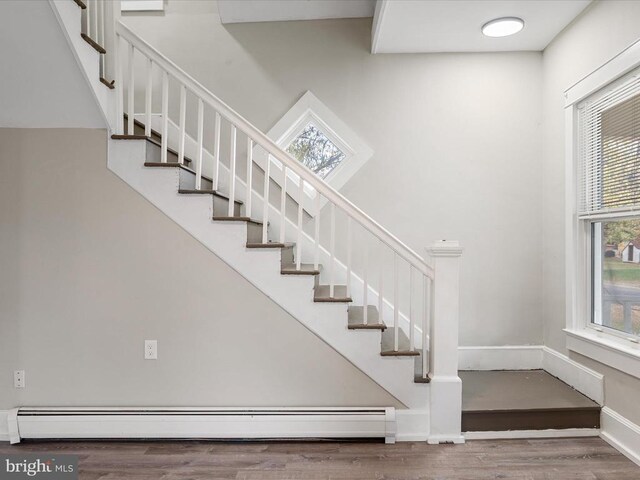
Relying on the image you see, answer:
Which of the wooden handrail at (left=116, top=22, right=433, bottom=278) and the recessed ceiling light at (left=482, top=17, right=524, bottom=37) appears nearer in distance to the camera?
the wooden handrail at (left=116, top=22, right=433, bottom=278)

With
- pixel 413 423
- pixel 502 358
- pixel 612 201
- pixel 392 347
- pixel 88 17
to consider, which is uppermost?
pixel 88 17

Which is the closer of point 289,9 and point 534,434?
point 534,434

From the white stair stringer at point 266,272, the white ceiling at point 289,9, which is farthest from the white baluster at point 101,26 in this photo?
the white ceiling at point 289,9

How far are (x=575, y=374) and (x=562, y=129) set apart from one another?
1739mm

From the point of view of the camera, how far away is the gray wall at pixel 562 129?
231 centimetres

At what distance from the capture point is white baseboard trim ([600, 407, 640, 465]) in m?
2.19

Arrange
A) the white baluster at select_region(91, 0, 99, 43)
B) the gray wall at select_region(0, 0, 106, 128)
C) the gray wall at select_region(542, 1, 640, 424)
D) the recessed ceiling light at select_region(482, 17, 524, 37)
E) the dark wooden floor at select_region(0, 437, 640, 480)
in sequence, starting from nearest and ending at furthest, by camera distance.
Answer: the gray wall at select_region(0, 0, 106, 128), the dark wooden floor at select_region(0, 437, 640, 480), the gray wall at select_region(542, 1, 640, 424), the white baluster at select_region(91, 0, 99, 43), the recessed ceiling light at select_region(482, 17, 524, 37)

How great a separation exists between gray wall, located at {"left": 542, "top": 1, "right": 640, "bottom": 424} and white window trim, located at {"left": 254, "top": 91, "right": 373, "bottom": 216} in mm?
1400

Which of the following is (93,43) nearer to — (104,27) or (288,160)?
(104,27)

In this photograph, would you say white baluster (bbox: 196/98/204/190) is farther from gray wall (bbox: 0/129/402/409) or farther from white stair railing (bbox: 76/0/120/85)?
white stair railing (bbox: 76/0/120/85)

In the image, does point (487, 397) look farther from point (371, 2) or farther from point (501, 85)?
point (371, 2)

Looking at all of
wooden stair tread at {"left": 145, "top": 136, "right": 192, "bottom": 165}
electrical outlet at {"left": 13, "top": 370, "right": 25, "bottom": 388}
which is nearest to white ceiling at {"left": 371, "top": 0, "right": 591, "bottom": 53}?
wooden stair tread at {"left": 145, "top": 136, "right": 192, "bottom": 165}

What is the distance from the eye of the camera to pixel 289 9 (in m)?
3.18

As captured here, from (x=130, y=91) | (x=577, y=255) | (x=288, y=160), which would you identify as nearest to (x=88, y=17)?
(x=130, y=91)
